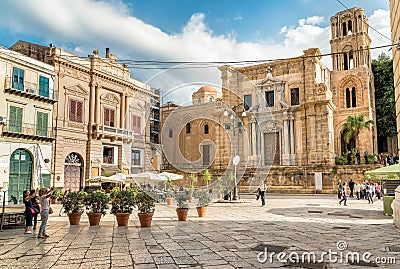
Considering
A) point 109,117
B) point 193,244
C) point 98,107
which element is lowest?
point 193,244

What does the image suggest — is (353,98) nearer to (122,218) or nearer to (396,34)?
(396,34)

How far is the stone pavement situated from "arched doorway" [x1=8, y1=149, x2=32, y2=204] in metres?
12.4

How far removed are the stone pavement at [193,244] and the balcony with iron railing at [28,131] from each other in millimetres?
12583

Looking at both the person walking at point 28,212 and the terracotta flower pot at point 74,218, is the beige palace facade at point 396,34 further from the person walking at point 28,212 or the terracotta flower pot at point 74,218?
the person walking at point 28,212

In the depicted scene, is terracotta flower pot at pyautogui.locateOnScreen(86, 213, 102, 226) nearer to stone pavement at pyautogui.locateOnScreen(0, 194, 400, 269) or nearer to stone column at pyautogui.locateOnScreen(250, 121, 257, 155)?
stone pavement at pyautogui.locateOnScreen(0, 194, 400, 269)

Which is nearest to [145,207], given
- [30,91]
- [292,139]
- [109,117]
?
Answer: [30,91]

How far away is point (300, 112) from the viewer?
31.6 m

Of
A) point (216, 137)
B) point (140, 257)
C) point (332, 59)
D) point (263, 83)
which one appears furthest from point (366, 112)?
point (140, 257)

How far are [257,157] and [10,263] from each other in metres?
27.7

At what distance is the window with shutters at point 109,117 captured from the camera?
2809 cm

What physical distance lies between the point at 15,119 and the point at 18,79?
8.47ft

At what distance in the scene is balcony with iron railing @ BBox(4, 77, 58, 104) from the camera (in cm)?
2111

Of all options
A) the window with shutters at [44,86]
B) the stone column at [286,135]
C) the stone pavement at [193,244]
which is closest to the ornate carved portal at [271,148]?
the stone column at [286,135]

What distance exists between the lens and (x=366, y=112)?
113 feet
